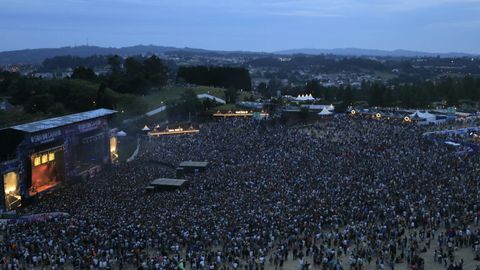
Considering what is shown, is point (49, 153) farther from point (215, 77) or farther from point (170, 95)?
point (215, 77)

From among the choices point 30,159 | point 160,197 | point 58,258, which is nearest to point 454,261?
point 58,258

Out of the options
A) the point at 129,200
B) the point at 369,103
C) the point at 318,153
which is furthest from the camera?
the point at 369,103

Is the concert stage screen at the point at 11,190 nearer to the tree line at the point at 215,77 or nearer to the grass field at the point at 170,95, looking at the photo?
the grass field at the point at 170,95

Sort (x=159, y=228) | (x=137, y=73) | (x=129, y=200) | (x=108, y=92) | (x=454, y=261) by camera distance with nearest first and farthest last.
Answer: (x=454, y=261) → (x=159, y=228) → (x=129, y=200) → (x=108, y=92) → (x=137, y=73)

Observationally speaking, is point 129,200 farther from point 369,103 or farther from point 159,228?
point 369,103

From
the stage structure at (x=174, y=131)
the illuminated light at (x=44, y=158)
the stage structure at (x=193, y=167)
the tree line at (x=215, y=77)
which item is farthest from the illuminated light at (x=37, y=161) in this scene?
the tree line at (x=215, y=77)

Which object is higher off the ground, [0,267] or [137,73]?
[137,73]

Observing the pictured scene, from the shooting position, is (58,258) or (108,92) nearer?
(58,258)

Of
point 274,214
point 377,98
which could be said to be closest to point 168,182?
point 274,214
